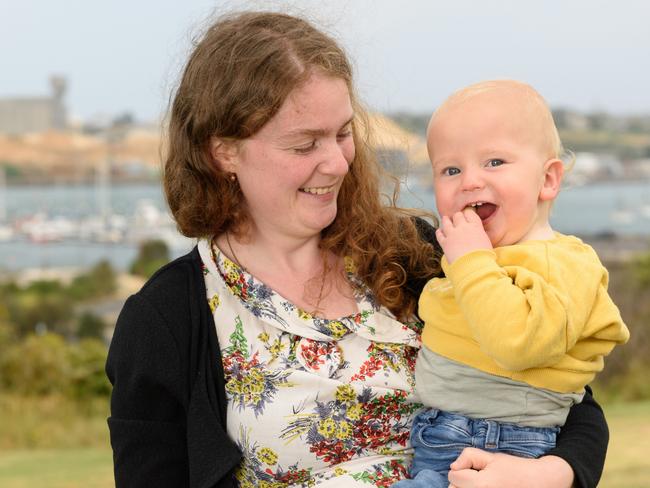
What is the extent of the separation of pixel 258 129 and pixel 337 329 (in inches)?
20.6

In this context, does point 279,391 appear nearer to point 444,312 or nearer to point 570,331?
point 444,312

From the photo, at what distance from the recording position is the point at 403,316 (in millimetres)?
2498

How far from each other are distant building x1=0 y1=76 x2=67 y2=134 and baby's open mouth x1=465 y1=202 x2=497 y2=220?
36.7 m

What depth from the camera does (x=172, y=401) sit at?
7.81ft

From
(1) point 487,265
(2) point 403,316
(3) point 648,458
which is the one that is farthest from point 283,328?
(3) point 648,458

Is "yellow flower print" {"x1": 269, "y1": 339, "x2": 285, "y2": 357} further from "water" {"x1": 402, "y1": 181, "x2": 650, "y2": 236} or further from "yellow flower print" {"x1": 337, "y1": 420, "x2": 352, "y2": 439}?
"water" {"x1": 402, "y1": 181, "x2": 650, "y2": 236}

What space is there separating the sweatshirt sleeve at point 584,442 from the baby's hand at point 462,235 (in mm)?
525

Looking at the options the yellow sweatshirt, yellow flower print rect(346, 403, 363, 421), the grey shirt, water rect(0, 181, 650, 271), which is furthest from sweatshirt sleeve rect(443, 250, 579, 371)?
water rect(0, 181, 650, 271)

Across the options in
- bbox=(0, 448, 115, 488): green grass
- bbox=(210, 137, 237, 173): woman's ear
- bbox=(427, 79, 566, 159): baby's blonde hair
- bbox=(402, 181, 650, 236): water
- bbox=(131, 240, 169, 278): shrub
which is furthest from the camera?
bbox=(402, 181, 650, 236): water

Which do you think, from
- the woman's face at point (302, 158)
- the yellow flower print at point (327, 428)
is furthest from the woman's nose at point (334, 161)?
the yellow flower print at point (327, 428)

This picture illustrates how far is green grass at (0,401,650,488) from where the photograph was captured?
663 cm

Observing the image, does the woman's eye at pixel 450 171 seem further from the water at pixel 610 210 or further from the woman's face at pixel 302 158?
the water at pixel 610 210

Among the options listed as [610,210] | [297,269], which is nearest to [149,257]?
[610,210]

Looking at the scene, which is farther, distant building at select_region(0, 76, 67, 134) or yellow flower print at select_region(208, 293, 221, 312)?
distant building at select_region(0, 76, 67, 134)
